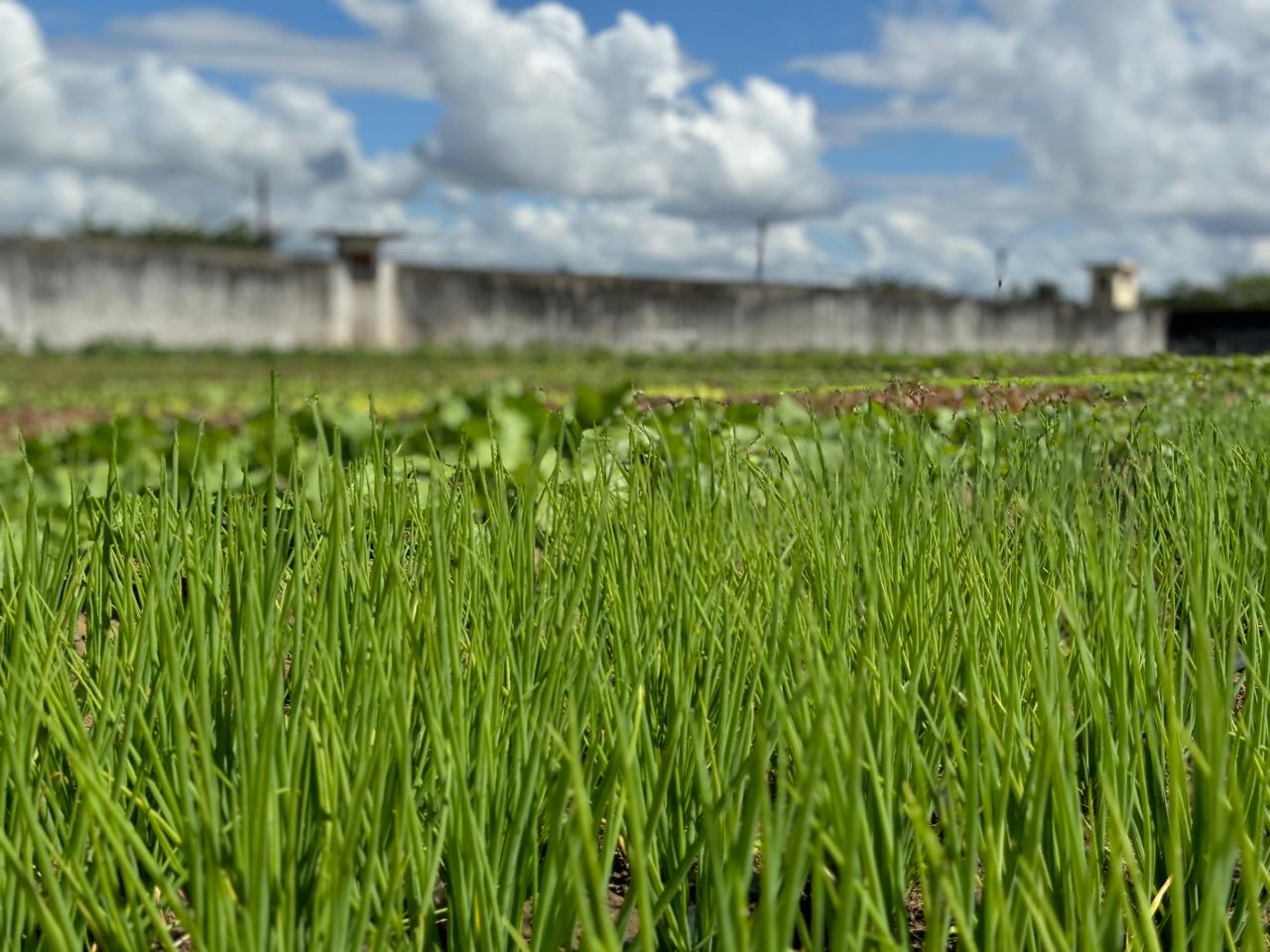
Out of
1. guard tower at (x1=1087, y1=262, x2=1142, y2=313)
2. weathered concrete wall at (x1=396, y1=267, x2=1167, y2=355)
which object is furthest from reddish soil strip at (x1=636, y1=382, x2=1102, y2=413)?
guard tower at (x1=1087, y1=262, x2=1142, y2=313)

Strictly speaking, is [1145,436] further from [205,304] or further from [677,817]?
[205,304]

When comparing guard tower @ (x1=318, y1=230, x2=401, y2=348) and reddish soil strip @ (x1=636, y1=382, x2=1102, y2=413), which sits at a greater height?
guard tower @ (x1=318, y1=230, x2=401, y2=348)

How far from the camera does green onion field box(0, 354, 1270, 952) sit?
4.08ft

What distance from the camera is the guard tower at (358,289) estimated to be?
923 inches

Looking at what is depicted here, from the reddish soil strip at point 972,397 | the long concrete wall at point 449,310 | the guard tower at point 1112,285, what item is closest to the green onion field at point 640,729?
the reddish soil strip at point 972,397

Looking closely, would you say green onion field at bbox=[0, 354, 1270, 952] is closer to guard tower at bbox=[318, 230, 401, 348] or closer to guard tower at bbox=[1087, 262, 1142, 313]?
guard tower at bbox=[318, 230, 401, 348]

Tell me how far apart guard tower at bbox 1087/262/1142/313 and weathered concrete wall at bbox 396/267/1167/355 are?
2.06m

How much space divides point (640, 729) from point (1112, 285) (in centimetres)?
3093

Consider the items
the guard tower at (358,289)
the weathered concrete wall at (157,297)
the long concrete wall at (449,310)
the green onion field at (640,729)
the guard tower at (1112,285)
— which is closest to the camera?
the green onion field at (640,729)

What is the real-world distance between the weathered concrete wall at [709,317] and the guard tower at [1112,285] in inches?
80.9

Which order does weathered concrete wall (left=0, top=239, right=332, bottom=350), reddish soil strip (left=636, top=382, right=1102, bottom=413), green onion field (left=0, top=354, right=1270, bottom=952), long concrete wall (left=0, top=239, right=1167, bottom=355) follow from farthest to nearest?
long concrete wall (left=0, top=239, right=1167, bottom=355)
weathered concrete wall (left=0, top=239, right=332, bottom=350)
reddish soil strip (left=636, top=382, right=1102, bottom=413)
green onion field (left=0, top=354, right=1270, bottom=952)

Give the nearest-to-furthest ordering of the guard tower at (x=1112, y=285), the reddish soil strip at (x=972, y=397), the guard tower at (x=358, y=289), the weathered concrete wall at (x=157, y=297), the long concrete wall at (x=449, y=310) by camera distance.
Answer: the reddish soil strip at (x=972, y=397) → the weathered concrete wall at (x=157, y=297) → the long concrete wall at (x=449, y=310) → the guard tower at (x=358, y=289) → the guard tower at (x=1112, y=285)

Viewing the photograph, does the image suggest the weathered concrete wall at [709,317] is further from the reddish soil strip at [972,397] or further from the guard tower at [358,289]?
the reddish soil strip at [972,397]

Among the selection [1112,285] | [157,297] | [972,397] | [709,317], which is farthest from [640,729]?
[1112,285]
